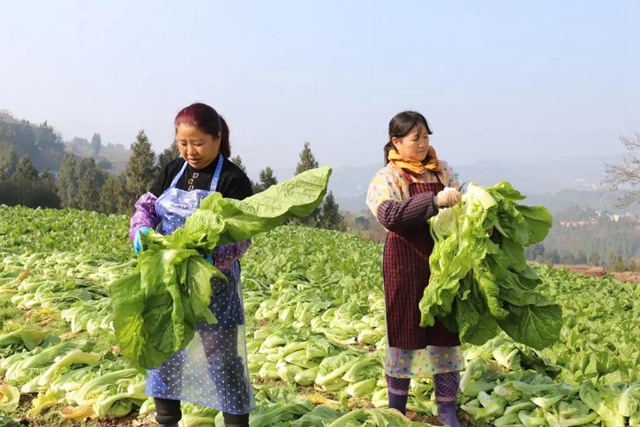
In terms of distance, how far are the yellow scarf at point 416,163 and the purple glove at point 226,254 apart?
1.20 m

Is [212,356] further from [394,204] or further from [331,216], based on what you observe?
[331,216]

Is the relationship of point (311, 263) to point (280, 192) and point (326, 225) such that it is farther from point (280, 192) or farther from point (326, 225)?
point (326, 225)

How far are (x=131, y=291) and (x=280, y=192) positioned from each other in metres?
0.84

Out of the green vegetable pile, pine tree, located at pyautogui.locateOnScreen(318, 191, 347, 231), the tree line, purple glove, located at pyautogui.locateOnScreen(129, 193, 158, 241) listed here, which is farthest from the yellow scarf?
pine tree, located at pyautogui.locateOnScreen(318, 191, 347, 231)

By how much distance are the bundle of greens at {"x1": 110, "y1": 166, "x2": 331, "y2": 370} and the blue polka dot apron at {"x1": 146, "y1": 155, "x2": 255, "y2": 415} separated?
1.58 ft

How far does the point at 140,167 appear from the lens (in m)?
58.4

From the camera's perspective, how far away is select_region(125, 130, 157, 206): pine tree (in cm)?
5816

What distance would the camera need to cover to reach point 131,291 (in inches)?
103

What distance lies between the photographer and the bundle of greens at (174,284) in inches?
101

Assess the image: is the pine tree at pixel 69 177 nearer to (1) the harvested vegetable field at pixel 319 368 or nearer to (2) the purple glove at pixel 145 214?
(1) the harvested vegetable field at pixel 319 368

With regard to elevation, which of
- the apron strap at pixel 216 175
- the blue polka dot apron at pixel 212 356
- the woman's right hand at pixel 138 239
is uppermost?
the apron strap at pixel 216 175

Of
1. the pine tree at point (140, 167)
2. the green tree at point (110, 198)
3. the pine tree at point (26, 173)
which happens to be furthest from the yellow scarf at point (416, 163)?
the pine tree at point (26, 173)

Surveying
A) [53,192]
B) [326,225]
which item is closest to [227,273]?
[326,225]

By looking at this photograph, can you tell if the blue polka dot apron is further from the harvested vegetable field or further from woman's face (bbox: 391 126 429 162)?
woman's face (bbox: 391 126 429 162)
